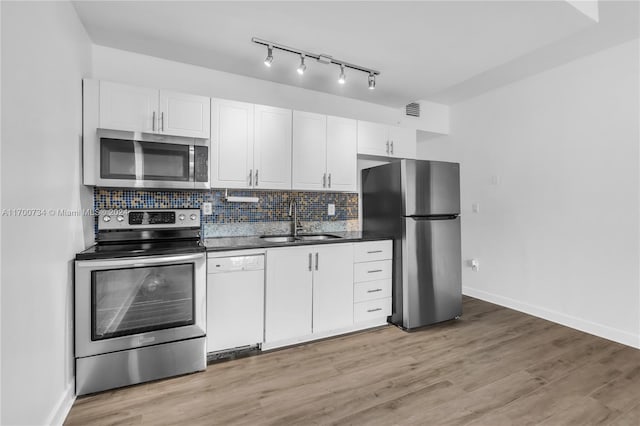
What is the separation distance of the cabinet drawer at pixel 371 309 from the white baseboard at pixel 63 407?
217 centimetres

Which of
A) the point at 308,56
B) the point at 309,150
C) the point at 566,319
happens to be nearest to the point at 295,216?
the point at 309,150

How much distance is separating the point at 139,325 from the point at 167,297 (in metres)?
0.25

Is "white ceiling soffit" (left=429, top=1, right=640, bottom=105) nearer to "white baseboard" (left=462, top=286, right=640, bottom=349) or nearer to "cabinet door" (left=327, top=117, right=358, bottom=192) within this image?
"cabinet door" (left=327, top=117, right=358, bottom=192)

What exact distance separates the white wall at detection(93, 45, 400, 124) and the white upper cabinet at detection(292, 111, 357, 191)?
49 centimetres

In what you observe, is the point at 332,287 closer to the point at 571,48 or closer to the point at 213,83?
the point at 213,83

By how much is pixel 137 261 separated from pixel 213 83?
6.26 feet

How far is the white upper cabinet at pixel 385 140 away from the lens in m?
3.35

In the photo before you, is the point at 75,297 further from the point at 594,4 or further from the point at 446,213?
the point at 594,4

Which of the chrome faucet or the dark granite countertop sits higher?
the chrome faucet

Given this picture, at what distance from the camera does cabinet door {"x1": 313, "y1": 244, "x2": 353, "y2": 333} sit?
2734 millimetres

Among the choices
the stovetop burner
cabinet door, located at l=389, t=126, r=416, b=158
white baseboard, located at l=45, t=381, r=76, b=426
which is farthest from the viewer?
cabinet door, located at l=389, t=126, r=416, b=158

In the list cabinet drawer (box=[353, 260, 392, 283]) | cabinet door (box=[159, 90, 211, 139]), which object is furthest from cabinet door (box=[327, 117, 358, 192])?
cabinet door (box=[159, 90, 211, 139])

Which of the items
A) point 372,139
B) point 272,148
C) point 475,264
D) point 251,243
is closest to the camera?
point 251,243

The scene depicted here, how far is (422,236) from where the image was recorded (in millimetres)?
3010
